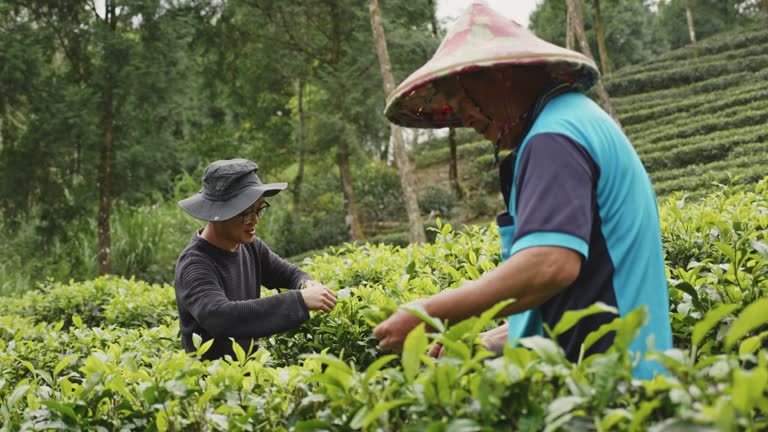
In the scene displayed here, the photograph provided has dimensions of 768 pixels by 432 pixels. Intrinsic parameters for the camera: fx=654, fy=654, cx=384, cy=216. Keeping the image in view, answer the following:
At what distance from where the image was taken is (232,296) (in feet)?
9.28

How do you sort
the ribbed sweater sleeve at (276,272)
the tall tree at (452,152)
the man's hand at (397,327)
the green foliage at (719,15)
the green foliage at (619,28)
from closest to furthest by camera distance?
1. the man's hand at (397,327)
2. the ribbed sweater sleeve at (276,272)
3. the tall tree at (452,152)
4. the green foliage at (619,28)
5. the green foliage at (719,15)

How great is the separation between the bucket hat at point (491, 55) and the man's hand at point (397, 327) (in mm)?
562

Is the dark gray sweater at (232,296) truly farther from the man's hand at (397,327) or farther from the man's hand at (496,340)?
the man's hand at (397,327)

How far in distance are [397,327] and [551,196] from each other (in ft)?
1.40

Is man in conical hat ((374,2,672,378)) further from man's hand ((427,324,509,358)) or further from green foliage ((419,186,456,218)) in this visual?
green foliage ((419,186,456,218))

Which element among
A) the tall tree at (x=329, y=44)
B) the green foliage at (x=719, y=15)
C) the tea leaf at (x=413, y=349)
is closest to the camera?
the tea leaf at (x=413, y=349)

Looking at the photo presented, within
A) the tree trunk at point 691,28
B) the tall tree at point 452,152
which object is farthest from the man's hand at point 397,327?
the tree trunk at point 691,28

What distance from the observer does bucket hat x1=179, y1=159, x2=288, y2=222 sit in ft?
8.95

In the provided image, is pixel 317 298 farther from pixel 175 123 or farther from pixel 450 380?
pixel 175 123

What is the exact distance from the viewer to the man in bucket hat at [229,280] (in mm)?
2432

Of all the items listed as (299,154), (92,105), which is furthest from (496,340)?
(299,154)

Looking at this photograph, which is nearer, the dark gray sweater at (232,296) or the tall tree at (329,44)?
the dark gray sweater at (232,296)

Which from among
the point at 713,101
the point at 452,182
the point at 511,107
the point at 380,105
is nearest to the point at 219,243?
the point at 511,107

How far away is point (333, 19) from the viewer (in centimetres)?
1451
